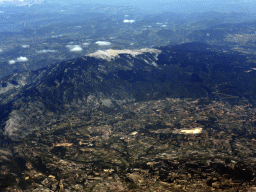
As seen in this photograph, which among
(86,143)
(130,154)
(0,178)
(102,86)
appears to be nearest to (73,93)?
(102,86)

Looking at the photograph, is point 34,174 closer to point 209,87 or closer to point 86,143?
point 86,143

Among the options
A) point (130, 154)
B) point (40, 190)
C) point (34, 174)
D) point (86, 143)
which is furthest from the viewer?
point (86, 143)

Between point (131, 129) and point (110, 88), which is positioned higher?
point (110, 88)

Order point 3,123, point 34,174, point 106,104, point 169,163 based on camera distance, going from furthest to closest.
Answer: point 106,104 < point 3,123 < point 169,163 < point 34,174

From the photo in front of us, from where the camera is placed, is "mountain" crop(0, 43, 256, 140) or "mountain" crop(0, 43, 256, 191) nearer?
"mountain" crop(0, 43, 256, 191)

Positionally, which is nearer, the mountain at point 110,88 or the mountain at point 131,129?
the mountain at point 131,129

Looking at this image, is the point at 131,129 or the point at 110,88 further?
the point at 110,88

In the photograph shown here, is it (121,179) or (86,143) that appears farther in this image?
(86,143)

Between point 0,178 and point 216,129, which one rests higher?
point 0,178
